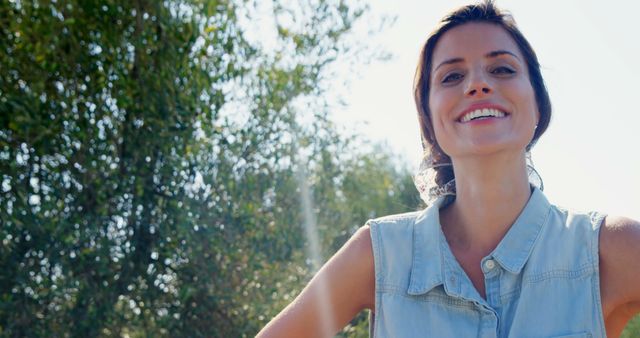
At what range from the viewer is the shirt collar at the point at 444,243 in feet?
7.29

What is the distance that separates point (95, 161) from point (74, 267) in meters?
0.72

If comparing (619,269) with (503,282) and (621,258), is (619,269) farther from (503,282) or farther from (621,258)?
(503,282)

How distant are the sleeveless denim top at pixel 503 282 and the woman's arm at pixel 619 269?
24mm

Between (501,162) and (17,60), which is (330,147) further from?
(501,162)

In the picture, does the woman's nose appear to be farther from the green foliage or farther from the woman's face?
the green foliage

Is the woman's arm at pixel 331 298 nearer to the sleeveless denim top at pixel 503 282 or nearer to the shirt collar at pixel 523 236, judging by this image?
→ the sleeveless denim top at pixel 503 282

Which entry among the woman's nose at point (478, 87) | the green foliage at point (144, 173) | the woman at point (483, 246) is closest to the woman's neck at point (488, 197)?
the woman at point (483, 246)

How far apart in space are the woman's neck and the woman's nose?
0.16 m

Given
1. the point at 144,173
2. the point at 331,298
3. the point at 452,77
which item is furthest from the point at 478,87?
the point at 144,173

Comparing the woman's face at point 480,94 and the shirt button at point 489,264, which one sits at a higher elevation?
the woman's face at point 480,94

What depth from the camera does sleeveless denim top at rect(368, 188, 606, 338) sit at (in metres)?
2.09

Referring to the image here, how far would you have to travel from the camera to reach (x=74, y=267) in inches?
248

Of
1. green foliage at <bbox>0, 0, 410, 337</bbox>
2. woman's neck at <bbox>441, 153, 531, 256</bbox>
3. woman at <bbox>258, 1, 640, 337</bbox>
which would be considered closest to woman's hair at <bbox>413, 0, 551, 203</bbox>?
woman at <bbox>258, 1, 640, 337</bbox>

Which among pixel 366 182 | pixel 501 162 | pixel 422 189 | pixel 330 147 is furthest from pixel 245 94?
pixel 501 162
